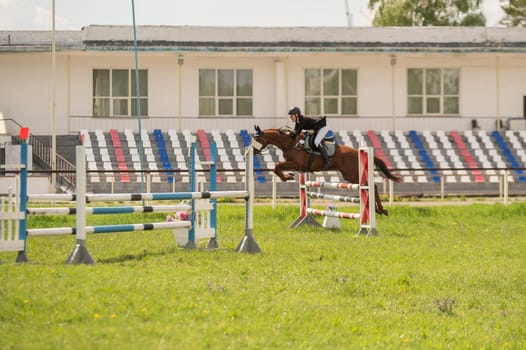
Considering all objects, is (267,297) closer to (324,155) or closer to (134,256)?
(134,256)

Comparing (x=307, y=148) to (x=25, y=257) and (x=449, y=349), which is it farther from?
(x=449, y=349)

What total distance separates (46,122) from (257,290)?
32.2m

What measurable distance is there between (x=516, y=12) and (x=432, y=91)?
3398 centimetres

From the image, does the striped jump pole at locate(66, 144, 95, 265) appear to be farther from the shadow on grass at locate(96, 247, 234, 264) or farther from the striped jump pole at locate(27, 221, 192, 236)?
the shadow on grass at locate(96, 247, 234, 264)

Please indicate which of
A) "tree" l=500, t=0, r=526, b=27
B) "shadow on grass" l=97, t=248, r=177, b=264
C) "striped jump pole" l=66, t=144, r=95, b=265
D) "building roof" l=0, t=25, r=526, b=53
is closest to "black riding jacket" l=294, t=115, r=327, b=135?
"shadow on grass" l=97, t=248, r=177, b=264

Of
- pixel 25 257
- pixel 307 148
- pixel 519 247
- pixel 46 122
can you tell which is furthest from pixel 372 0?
pixel 25 257

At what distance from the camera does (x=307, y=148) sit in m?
21.8

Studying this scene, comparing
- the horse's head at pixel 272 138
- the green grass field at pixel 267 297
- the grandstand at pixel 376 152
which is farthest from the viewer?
the grandstand at pixel 376 152

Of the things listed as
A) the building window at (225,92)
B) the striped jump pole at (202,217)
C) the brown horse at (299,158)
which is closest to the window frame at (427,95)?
the building window at (225,92)

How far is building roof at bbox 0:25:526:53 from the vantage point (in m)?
41.3

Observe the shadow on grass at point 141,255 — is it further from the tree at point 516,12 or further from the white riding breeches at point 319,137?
the tree at point 516,12

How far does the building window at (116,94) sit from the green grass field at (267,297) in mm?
25920

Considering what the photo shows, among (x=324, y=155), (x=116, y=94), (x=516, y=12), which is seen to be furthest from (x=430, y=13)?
(x=324, y=155)

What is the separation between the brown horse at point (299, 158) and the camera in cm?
2125
